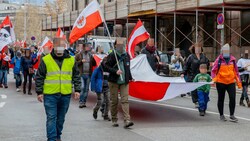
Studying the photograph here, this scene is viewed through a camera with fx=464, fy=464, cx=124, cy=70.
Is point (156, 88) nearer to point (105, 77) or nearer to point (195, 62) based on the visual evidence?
point (195, 62)

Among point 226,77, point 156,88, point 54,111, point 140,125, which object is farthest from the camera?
point 156,88

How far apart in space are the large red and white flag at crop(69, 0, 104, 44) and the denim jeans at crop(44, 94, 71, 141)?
3.54 metres

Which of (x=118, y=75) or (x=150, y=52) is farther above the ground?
(x=150, y=52)

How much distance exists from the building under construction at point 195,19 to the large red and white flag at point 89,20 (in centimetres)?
1172

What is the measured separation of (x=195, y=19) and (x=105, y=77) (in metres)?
22.1

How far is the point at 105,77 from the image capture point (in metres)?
10.2

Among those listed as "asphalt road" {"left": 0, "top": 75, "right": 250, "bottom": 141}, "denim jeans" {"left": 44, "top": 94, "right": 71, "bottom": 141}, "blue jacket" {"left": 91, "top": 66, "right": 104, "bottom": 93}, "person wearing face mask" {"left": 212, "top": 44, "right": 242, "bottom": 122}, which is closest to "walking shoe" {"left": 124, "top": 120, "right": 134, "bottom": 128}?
"asphalt road" {"left": 0, "top": 75, "right": 250, "bottom": 141}

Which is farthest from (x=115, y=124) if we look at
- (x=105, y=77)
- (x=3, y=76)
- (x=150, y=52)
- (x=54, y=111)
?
(x=3, y=76)

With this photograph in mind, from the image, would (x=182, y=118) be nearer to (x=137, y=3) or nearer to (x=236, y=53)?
(x=236, y=53)

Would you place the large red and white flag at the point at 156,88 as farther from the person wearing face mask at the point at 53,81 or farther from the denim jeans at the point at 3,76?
the denim jeans at the point at 3,76

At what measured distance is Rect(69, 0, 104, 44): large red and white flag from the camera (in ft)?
36.7

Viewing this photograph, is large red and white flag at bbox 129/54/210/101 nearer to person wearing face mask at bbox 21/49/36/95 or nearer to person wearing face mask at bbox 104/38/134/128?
person wearing face mask at bbox 104/38/134/128

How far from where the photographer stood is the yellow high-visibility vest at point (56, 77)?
7.74m

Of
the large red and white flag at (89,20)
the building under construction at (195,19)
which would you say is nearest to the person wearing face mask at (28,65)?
the large red and white flag at (89,20)
